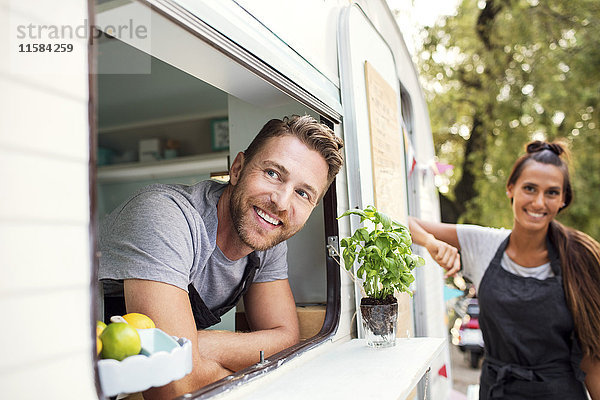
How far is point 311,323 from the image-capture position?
8.51 ft

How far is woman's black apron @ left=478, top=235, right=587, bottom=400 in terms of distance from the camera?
3.16m

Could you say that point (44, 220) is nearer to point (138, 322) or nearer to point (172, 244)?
point (138, 322)

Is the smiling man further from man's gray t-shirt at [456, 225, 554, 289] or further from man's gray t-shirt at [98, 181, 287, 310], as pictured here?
man's gray t-shirt at [456, 225, 554, 289]

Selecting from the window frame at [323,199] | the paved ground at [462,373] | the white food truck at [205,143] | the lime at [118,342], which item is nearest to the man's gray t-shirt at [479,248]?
the white food truck at [205,143]

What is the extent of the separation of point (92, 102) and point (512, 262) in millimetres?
2974

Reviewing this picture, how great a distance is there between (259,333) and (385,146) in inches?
54.9

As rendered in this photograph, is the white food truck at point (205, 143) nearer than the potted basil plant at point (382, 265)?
Yes

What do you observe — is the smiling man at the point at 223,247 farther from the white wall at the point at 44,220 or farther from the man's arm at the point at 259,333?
the white wall at the point at 44,220

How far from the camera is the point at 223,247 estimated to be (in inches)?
96.4

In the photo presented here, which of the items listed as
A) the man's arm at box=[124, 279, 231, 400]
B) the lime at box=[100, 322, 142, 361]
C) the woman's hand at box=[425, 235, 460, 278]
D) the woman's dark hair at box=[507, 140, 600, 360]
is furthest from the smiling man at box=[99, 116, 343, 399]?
the woman's dark hair at box=[507, 140, 600, 360]

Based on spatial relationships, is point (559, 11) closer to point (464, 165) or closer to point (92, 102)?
point (464, 165)

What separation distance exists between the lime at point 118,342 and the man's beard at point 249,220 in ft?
3.85

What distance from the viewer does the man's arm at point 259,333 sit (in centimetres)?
203

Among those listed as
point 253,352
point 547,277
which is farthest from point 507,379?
point 253,352
